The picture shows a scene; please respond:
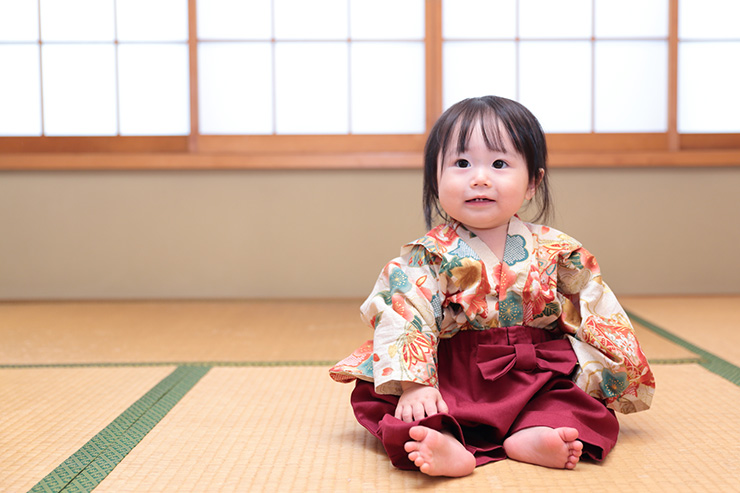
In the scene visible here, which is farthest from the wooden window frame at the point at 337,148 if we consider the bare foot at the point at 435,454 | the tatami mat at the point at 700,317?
the bare foot at the point at 435,454

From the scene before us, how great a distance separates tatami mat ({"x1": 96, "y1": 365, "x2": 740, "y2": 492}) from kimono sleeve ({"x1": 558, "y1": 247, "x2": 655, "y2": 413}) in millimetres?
84

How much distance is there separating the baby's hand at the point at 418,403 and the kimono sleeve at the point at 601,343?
0.83 feet

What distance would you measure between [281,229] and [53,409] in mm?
1711

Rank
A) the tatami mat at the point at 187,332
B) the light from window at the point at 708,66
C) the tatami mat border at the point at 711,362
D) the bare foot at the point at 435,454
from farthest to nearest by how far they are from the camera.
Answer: the light from window at the point at 708,66 < the tatami mat at the point at 187,332 < the tatami mat border at the point at 711,362 < the bare foot at the point at 435,454

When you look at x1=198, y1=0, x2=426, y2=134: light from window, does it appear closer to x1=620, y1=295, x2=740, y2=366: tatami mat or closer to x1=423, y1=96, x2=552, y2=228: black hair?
x1=620, y1=295, x2=740, y2=366: tatami mat

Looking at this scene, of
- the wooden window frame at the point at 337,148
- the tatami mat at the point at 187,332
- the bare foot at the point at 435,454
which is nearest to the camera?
the bare foot at the point at 435,454

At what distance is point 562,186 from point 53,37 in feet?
7.54

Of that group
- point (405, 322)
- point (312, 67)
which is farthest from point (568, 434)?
point (312, 67)

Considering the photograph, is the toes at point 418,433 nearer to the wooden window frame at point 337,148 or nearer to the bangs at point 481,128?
the bangs at point 481,128

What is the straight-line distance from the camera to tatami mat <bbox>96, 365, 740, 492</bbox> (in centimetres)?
95

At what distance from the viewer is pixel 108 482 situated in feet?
3.17

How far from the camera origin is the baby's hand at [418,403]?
1.02m

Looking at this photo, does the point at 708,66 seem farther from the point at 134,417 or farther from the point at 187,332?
the point at 134,417

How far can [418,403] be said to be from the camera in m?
1.02
